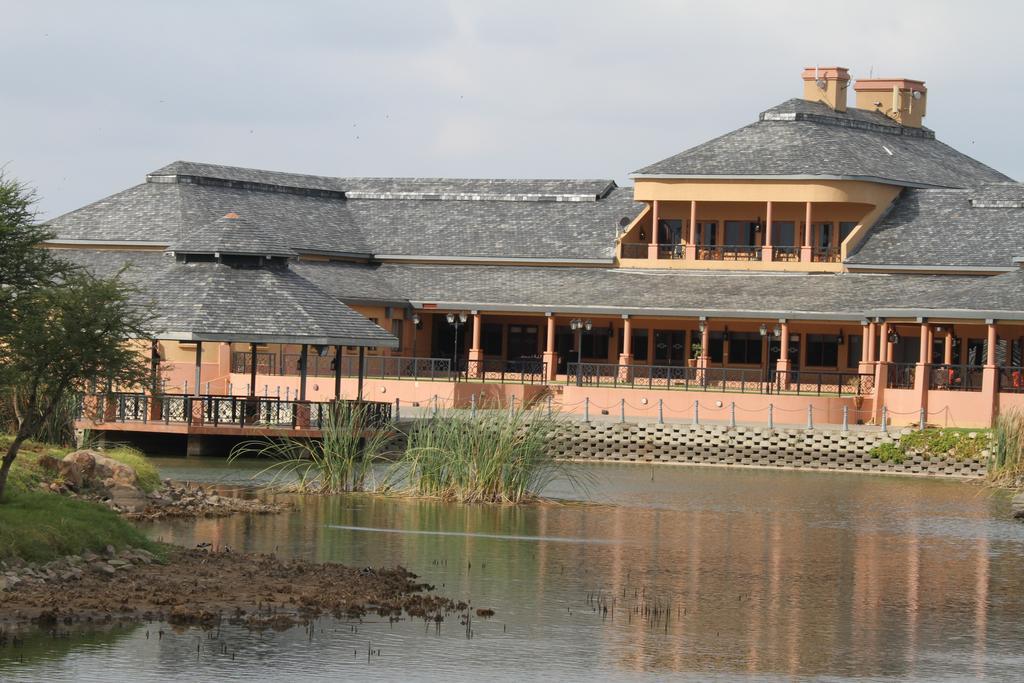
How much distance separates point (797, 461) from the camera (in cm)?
4359

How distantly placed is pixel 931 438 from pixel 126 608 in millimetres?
27153

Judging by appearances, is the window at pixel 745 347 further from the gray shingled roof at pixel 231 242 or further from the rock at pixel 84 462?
the rock at pixel 84 462

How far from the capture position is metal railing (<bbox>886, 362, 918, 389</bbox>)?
47531 millimetres

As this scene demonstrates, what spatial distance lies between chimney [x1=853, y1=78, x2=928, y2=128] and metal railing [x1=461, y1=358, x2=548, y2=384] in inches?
738

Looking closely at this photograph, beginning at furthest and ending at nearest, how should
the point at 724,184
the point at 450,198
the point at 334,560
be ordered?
the point at 450,198 < the point at 724,184 < the point at 334,560

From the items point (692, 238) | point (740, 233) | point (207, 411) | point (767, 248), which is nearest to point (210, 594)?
point (207, 411)

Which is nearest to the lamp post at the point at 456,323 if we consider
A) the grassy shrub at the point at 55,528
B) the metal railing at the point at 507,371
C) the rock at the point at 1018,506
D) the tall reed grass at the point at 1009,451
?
the metal railing at the point at 507,371

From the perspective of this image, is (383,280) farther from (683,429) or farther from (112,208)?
(683,429)

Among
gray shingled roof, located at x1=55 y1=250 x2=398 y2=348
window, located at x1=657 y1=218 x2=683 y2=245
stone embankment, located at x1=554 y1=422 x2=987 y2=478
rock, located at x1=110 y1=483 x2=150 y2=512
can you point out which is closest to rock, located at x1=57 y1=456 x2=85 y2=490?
rock, located at x1=110 y1=483 x2=150 y2=512

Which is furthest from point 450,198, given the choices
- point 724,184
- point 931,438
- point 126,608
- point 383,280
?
point 126,608

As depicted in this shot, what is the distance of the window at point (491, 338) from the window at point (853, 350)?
434 inches

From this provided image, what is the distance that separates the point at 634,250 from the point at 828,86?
10.9 metres

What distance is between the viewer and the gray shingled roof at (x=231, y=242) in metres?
42.4

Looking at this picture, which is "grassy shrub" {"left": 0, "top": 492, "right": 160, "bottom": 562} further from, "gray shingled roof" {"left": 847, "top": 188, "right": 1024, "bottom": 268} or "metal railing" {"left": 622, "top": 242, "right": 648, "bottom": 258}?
"metal railing" {"left": 622, "top": 242, "right": 648, "bottom": 258}
